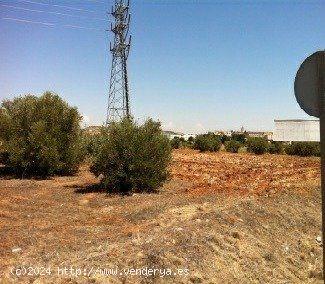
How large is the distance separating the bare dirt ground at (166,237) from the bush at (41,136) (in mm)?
5100

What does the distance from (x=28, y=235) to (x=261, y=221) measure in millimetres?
5037

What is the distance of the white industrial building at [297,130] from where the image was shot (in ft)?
105

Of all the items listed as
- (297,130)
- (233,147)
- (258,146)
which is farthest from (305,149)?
(233,147)

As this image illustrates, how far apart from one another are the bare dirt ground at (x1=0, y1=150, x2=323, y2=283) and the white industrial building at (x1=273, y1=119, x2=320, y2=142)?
20762 millimetres

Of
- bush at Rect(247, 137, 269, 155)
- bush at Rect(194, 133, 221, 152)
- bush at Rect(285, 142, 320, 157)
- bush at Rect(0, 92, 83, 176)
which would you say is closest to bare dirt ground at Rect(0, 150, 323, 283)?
bush at Rect(0, 92, 83, 176)

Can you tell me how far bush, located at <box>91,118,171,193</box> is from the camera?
524 inches

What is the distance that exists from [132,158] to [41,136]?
6089 mm

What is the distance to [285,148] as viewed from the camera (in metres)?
38.8

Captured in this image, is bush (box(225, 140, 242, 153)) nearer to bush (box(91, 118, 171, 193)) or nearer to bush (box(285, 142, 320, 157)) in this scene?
bush (box(285, 142, 320, 157))

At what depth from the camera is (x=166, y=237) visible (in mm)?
7266

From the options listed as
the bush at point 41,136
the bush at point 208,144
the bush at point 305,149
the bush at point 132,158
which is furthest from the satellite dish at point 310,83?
the bush at point 208,144

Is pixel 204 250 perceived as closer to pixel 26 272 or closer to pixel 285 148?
pixel 26 272

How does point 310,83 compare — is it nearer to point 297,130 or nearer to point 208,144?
point 297,130

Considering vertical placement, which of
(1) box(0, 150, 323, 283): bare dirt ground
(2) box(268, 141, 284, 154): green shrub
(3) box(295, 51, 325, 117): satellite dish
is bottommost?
(1) box(0, 150, 323, 283): bare dirt ground
